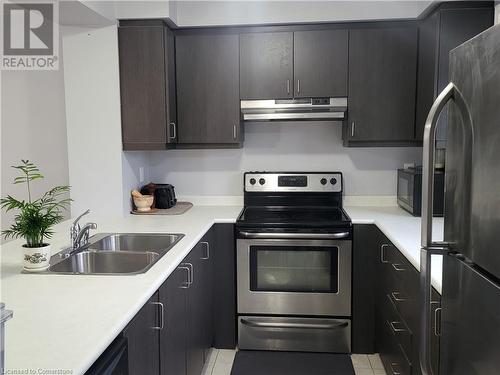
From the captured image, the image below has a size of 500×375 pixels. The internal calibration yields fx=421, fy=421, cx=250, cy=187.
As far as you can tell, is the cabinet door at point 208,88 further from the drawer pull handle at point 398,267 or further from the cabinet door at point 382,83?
the drawer pull handle at point 398,267

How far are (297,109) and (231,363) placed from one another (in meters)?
1.73

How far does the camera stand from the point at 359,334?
109 inches

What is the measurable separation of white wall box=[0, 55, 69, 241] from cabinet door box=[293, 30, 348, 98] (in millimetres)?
1714

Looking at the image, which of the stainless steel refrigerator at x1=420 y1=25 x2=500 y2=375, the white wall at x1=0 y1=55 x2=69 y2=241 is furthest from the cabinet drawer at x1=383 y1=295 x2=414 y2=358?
the white wall at x1=0 y1=55 x2=69 y2=241

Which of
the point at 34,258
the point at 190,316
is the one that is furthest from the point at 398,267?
the point at 34,258

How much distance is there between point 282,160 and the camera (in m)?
3.29

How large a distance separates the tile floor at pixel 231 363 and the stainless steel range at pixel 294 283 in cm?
11

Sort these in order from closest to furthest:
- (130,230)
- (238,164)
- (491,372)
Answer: (491,372)
(130,230)
(238,164)

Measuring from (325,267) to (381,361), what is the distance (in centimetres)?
67

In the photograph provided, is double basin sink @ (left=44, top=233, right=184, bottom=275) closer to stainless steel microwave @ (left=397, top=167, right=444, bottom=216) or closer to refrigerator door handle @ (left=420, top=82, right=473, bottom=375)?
refrigerator door handle @ (left=420, top=82, right=473, bottom=375)

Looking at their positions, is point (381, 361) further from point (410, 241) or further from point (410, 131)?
point (410, 131)

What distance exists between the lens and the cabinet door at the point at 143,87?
2.76 meters

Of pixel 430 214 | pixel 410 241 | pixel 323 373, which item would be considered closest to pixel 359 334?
pixel 323 373

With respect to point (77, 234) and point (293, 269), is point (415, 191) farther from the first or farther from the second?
point (77, 234)
